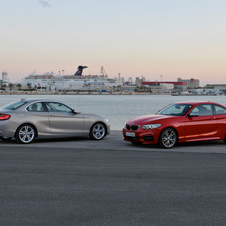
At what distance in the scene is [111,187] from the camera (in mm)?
6164

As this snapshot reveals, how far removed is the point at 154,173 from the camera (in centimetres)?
736

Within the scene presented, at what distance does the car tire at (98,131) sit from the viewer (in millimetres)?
13297

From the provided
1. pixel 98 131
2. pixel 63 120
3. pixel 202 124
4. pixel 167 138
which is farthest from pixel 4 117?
pixel 202 124

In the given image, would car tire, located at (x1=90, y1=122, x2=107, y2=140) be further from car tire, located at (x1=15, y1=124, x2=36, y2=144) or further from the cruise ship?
the cruise ship

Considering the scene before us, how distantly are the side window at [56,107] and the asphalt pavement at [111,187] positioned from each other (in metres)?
2.43

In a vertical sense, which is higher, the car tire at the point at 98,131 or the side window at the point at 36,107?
the side window at the point at 36,107

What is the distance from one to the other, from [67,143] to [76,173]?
5.18m

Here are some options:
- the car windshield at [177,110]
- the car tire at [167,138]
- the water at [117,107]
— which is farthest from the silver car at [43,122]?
the water at [117,107]

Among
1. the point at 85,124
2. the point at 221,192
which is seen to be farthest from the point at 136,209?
the point at 85,124

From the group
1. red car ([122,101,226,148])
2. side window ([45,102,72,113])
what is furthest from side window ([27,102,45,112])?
red car ([122,101,226,148])

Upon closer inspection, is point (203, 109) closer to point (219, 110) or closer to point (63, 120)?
point (219, 110)

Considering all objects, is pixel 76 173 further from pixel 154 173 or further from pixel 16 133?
pixel 16 133

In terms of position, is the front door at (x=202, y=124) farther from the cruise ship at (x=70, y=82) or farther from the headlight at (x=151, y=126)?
the cruise ship at (x=70, y=82)

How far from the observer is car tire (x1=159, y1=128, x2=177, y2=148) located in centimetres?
1115
